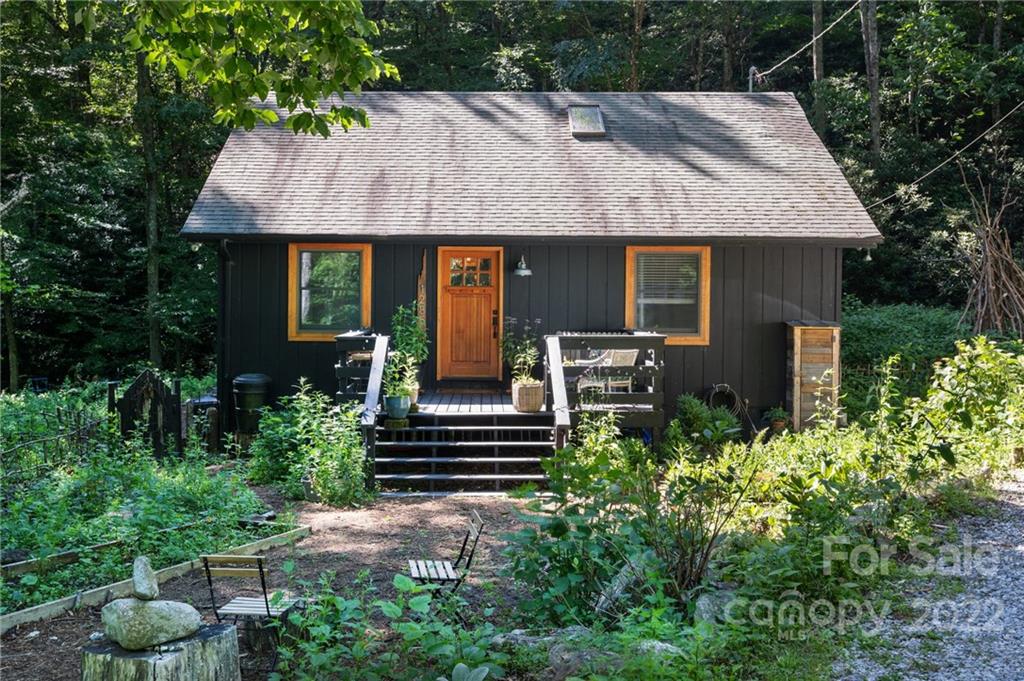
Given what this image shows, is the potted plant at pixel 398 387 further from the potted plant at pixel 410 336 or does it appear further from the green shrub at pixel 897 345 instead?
the green shrub at pixel 897 345

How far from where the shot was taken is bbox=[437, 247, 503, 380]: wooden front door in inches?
536

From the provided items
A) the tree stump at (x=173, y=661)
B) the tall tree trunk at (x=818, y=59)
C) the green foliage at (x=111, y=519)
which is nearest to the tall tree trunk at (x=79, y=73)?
the green foliage at (x=111, y=519)

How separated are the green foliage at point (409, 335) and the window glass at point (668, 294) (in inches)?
114

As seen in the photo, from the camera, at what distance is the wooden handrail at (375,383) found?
35.0ft

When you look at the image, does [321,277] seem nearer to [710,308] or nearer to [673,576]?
[710,308]

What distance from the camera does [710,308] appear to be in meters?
13.3

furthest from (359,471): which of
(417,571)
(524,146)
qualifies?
(524,146)

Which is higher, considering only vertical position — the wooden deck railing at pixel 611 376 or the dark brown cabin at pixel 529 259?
the dark brown cabin at pixel 529 259

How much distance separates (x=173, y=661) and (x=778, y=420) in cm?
955

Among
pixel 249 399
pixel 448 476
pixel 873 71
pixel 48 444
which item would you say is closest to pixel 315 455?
pixel 448 476

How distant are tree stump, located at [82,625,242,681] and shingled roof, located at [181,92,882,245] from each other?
8.35 metres

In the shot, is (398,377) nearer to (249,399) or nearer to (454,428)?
(454,428)

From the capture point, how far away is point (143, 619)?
4.71 meters

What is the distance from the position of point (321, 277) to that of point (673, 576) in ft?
29.1
